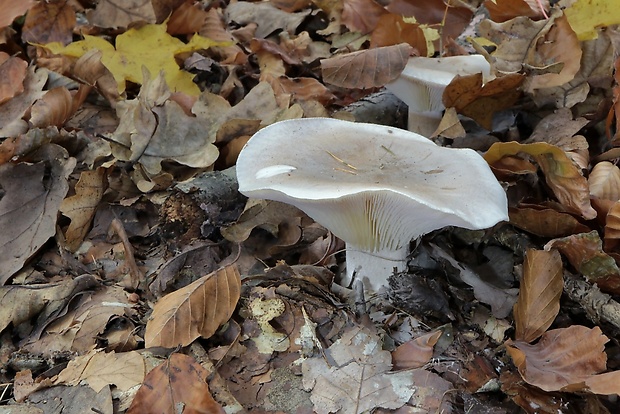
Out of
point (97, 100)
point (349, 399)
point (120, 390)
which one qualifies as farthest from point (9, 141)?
point (349, 399)

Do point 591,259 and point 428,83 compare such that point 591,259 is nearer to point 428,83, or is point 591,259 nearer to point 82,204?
point 428,83

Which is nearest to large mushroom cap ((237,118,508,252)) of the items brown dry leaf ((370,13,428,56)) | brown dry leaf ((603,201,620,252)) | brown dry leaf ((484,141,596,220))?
brown dry leaf ((484,141,596,220))

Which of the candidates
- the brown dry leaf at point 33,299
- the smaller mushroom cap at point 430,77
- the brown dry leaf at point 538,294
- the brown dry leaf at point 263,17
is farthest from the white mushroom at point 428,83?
the brown dry leaf at point 33,299

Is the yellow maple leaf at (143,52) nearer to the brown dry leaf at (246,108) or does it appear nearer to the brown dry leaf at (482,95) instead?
the brown dry leaf at (246,108)

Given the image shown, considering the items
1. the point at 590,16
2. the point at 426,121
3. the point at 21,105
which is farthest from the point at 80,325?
the point at 590,16

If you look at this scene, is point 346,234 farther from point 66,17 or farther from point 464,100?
point 66,17
